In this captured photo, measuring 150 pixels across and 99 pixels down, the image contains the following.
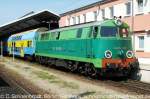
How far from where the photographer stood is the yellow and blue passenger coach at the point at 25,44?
3425 centimetres

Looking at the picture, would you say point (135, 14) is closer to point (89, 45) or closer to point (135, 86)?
point (89, 45)

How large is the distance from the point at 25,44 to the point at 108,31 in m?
19.0

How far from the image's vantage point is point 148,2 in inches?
1032

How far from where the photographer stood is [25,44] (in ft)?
125

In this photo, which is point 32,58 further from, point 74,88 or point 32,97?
point 32,97

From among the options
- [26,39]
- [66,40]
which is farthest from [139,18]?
[26,39]

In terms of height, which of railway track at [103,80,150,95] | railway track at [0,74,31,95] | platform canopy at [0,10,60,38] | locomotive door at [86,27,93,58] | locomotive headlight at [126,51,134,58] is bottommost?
railway track at [103,80,150,95]

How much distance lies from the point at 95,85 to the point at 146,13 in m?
9.99

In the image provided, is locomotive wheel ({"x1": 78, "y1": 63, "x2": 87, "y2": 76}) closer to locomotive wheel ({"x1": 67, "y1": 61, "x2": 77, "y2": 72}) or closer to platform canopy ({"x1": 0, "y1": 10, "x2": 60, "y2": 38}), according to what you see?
locomotive wheel ({"x1": 67, "y1": 61, "x2": 77, "y2": 72})

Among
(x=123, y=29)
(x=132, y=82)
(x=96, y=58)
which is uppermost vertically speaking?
(x=123, y=29)

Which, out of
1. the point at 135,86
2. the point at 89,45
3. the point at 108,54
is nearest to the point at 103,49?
the point at 108,54

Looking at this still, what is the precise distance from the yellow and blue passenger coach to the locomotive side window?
14308 mm

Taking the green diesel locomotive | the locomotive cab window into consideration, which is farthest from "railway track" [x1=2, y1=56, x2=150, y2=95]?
the locomotive cab window

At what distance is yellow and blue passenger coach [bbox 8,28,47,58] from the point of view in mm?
34250
